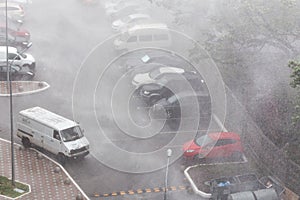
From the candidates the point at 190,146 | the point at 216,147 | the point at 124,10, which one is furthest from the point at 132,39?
the point at 216,147

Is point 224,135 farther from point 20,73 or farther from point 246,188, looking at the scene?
point 20,73

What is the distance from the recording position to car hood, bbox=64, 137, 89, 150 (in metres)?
23.1

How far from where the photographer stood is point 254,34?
85.4ft

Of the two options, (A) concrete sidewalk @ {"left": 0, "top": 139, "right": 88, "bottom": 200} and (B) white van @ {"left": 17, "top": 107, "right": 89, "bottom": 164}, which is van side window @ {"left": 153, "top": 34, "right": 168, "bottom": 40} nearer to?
(B) white van @ {"left": 17, "top": 107, "right": 89, "bottom": 164}

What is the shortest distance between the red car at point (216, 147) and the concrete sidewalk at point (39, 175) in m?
5.37

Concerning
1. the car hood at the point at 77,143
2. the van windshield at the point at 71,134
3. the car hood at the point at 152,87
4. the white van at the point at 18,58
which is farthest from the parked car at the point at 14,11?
the car hood at the point at 77,143

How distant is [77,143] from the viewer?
23375 millimetres

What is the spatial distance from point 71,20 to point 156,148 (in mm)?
19235

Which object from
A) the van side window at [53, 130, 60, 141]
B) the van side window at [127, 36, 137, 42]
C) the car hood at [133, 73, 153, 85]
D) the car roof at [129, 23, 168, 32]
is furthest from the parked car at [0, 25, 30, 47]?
the van side window at [53, 130, 60, 141]

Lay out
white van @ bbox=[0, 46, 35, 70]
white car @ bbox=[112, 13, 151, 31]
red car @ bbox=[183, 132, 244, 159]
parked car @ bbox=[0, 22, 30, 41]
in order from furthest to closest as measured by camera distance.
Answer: white car @ bbox=[112, 13, 151, 31], parked car @ bbox=[0, 22, 30, 41], white van @ bbox=[0, 46, 35, 70], red car @ bbox=[183, 132, 244, 159]

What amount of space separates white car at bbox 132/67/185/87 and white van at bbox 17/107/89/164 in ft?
22.2

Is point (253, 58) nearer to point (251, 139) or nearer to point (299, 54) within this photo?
point (299, 54)

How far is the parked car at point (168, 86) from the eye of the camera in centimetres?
2823

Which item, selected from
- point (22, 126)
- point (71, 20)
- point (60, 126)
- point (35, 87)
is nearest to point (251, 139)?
point (60, 126)
